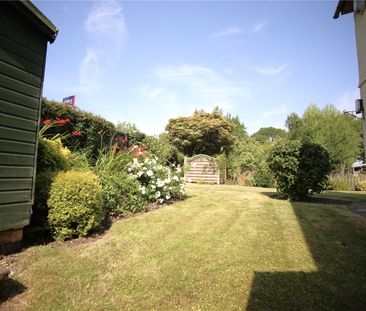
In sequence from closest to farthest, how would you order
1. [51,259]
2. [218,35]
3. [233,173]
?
[51,259] → [218,35] → [233,173]

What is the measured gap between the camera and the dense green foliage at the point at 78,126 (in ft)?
20.2

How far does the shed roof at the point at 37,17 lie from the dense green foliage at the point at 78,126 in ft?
8.21

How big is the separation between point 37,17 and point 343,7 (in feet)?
21.2

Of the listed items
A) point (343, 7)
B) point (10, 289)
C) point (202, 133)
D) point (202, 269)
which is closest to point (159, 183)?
point (202, 269)

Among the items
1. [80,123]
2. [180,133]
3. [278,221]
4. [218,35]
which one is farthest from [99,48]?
[180,133]

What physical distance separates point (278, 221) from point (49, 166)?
4.83 meters

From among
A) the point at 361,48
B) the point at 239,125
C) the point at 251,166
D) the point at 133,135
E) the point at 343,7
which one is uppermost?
the point at 239,125

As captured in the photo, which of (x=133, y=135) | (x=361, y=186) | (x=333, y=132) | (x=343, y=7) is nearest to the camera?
(x=343, y=7)

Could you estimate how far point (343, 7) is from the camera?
211 inches

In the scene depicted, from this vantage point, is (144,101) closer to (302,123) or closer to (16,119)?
(16,119)

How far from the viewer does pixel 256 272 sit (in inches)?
111

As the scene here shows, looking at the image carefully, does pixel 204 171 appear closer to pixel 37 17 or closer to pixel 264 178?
pixel 264 178

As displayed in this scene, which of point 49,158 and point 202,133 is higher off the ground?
point 202,133

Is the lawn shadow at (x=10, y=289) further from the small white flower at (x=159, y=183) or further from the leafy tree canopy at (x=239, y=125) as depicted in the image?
the leafy tree canopy at (x=239, y=125)
